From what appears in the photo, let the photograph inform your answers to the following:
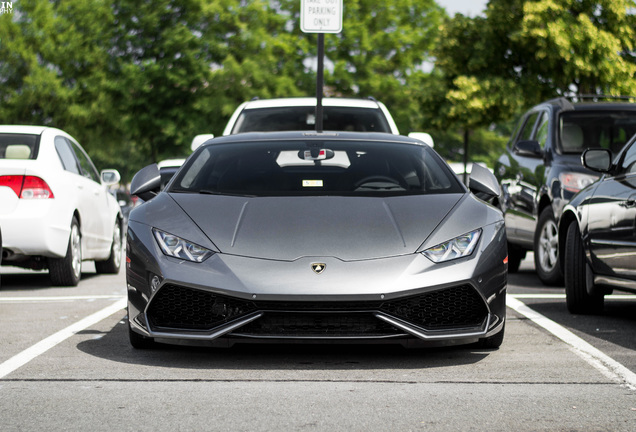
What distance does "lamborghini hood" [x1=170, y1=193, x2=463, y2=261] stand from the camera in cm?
588

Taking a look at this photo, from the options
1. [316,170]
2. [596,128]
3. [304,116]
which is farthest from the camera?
[304,116]

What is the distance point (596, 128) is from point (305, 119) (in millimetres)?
3216

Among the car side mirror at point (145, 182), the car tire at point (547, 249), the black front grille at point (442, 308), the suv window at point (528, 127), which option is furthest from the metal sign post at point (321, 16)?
the black front grille at point (442, 308)

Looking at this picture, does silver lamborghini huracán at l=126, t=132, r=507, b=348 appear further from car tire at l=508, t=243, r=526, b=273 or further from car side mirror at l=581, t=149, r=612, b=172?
car tire at l=508, t=243, r=526, b=273

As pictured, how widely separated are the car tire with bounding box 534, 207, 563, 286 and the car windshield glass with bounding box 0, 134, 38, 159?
5210 mm

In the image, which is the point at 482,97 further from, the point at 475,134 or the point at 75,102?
the point at 475,134

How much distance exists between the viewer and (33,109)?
42750 mm

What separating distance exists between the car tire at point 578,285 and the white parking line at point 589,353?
0.97ft

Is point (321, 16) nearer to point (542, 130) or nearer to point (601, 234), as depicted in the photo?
point (542, 130)

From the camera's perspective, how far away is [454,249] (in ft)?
19.6

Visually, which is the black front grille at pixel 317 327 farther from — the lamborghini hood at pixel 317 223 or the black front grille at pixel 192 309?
the lamborghini hood at pixel 317 223

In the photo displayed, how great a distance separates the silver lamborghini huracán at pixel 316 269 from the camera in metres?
5.73

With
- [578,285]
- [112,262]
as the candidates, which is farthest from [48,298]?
[578,285]

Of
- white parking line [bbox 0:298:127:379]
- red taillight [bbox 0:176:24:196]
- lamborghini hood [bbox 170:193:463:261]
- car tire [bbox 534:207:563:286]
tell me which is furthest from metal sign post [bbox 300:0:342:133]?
lamborghini hood [bbox 170:193:463:261]
